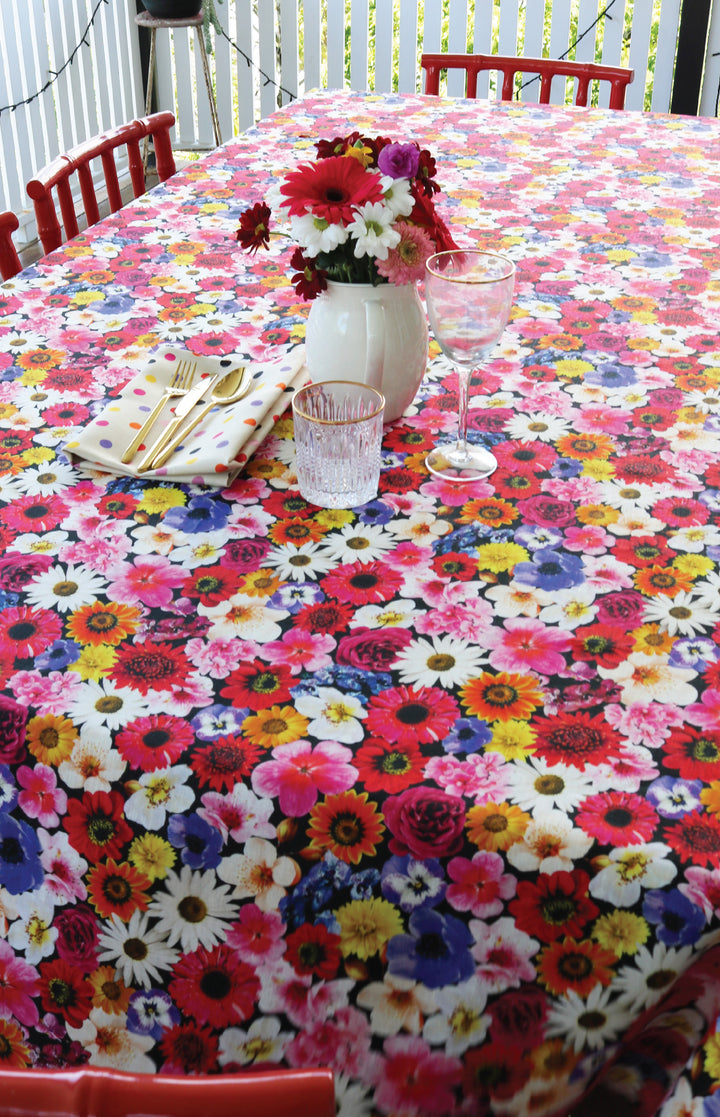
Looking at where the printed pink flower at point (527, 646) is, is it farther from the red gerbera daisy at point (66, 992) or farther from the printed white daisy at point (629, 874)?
the red gerbera daisy at point (66, 992)

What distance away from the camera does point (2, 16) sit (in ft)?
12.3

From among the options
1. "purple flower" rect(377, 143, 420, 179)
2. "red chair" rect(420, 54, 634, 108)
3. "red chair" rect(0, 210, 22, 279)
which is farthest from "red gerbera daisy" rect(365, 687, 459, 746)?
"red chair" rect(420, 54, 634, 108)

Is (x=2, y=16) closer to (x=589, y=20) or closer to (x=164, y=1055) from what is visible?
(x=589, y=20)

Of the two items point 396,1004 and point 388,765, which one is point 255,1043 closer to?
point 396,1004

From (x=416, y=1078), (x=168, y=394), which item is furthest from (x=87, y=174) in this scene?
(x=416, y=1078)

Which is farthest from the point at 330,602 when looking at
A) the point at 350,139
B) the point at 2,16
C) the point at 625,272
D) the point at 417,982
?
the point at 2,16

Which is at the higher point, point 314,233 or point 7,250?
point 314,233

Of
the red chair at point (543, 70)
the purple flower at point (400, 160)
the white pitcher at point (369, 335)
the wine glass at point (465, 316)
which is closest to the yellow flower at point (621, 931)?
the wine glass at point (465, 316)

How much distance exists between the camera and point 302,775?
765mm

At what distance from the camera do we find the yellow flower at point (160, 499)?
107 cm

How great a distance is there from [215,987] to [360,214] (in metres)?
0.74

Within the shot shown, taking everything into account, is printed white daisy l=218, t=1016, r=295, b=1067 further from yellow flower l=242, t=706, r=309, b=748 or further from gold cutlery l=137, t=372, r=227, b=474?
gold cutlery l=137, t=372, r=227, b=474

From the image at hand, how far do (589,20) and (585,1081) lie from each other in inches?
171

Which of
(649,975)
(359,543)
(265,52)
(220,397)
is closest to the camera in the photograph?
(649,975)
